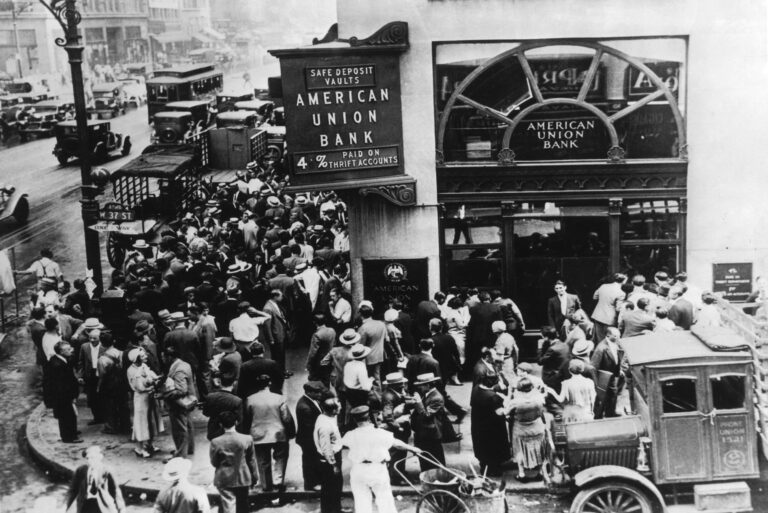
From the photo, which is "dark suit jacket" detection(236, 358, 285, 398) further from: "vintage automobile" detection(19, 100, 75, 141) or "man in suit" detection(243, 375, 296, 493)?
"vintage automobile" detection(19, 100, 75, 141)

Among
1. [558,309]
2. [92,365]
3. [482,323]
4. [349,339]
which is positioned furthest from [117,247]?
[558,309]

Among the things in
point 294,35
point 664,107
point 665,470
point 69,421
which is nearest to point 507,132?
point 664,107

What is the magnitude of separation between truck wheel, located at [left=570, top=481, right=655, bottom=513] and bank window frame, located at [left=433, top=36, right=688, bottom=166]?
23.0ft

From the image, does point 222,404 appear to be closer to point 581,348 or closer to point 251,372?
point 251,372

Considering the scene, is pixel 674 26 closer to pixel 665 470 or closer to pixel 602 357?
pixel 602 357

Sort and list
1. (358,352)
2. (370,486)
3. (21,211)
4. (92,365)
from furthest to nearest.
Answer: (21,211), (92,365), (358,352), (370,486)

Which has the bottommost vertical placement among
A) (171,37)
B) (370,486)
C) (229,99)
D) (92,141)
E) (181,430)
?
(181,430)

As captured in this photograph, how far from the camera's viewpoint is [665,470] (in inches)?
403

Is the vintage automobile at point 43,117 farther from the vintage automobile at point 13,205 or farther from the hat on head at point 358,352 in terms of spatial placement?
the hat on head at point 358,352

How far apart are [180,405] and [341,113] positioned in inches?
213

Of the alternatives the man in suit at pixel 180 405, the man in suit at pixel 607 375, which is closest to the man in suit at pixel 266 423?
the man in suit at pixel 180 405

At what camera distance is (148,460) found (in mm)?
13133

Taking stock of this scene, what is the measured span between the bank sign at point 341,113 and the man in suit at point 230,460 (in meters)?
5.46

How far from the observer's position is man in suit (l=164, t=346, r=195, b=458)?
12.6 m
